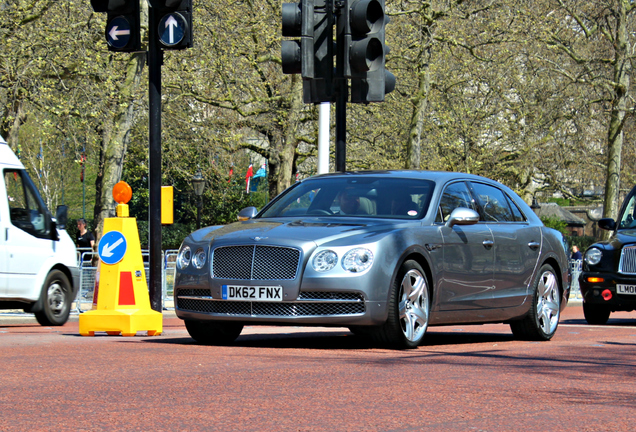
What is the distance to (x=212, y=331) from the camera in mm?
9070

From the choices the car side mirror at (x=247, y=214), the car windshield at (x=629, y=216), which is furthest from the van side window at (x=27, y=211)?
the car windshield at (x=629, y=216)

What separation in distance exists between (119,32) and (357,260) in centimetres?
438

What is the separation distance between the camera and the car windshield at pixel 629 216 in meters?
15.7

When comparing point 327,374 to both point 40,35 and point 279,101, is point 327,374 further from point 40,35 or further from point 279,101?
point 279,101

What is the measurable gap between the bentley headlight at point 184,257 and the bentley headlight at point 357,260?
1.48m

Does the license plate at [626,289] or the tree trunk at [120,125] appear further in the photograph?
the tree trunk at [120,125]

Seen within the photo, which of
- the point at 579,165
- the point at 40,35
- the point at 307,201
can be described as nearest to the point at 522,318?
the point at 307,201

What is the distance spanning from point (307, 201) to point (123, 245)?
1.92 m

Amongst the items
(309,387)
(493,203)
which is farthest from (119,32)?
(309,387)

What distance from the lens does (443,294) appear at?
9125 mm

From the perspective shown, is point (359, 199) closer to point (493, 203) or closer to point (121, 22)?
point (493, 203)

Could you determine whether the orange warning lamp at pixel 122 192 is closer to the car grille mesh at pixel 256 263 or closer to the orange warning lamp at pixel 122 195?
the orange warning lamp at pixel 122 195

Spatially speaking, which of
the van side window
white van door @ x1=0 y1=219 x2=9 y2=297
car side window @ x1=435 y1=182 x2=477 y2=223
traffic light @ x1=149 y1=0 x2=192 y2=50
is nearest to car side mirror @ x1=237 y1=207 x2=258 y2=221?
car side window @ x1=435 y1=182 x2=477 y2=223

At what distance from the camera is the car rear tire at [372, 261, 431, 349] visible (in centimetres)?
842
